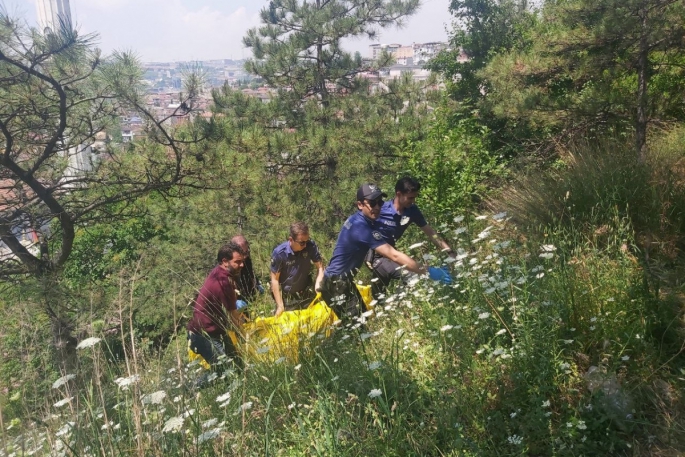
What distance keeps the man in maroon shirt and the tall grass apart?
70 cm

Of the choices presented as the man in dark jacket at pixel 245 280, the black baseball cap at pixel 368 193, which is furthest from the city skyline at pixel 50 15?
the black baseball cap at pixel 368 193

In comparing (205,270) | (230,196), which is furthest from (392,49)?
(205,270)

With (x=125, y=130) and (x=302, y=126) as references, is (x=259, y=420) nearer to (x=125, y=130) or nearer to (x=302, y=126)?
(x=125, y=130)

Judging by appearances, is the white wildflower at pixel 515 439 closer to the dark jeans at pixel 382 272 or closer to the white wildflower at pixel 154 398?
the white wildflower at pixel 154 398

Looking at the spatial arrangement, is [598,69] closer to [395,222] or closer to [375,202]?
[395,222]

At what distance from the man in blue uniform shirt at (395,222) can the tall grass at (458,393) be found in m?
1.30

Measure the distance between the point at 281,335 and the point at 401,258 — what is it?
1.04m

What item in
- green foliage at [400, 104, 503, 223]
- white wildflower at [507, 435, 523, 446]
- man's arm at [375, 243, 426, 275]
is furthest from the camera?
green foliage at [400, 104, 503, 223]

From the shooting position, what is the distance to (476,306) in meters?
2.60

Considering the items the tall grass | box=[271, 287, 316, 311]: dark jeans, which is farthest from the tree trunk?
box=[271, 287, 316, 311]: dark jeans

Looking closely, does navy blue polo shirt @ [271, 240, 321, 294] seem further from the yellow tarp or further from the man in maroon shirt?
the yellow tarp

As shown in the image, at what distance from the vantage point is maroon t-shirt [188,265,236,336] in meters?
3.47

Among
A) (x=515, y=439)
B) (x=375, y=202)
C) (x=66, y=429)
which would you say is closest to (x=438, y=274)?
(x=375, y=202)

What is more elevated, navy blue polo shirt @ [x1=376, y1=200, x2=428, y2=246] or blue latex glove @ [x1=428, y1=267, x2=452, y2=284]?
navy blue polo shirt @ [x1=376, y1=200, x2=428, y2=246]
